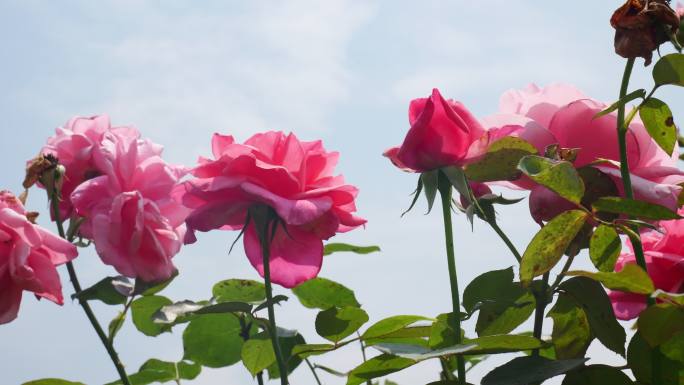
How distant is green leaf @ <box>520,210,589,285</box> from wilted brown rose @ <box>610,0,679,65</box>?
0.19m

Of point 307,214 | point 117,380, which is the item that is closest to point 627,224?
point 307,214

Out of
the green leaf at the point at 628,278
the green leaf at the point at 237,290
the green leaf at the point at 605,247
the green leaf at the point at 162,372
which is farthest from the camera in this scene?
the green leaf at the point at 162,372

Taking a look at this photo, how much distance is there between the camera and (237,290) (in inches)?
47.3

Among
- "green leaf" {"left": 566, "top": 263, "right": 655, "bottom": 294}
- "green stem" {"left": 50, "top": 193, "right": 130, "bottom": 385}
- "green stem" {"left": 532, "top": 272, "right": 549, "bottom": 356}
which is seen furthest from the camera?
"green stem" {"left": 50, "top": 193, "right": 130, "bottom": 385}

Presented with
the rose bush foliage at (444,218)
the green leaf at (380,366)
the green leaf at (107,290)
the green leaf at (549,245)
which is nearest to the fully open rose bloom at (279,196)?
the rose bush foliage at (444,218)

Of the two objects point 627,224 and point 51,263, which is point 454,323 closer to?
point 627,224

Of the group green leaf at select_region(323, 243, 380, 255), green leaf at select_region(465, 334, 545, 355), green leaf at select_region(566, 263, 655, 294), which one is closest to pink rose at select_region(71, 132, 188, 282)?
green leaf at select_region(323, 243, 380, 255)

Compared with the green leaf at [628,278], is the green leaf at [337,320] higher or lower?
higher

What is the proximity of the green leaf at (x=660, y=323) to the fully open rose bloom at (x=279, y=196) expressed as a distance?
41 centimetres

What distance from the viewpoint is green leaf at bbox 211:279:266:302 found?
1195 mm

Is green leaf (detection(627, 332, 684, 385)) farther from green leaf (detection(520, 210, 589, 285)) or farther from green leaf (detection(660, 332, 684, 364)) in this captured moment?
green leaf (detection(520, 210, 589, 285))

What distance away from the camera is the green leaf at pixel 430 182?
1016mm

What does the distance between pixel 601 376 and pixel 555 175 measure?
257mm

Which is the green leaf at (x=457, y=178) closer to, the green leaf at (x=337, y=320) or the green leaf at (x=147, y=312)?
the green leaf at (x=337, y=320)
